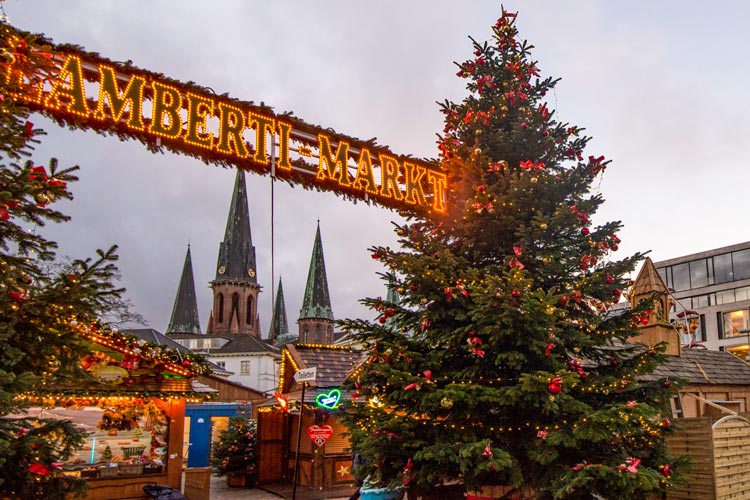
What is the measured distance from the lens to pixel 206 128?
8391mm

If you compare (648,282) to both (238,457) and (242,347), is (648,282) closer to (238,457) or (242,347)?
(238,457)

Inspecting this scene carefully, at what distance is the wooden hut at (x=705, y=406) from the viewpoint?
11719mm

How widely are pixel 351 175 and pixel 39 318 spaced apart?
5108mm

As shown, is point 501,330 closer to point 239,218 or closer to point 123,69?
point 123,69

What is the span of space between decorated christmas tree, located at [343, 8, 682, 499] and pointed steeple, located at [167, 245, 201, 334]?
314ft

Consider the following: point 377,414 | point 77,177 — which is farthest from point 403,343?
point 77,177

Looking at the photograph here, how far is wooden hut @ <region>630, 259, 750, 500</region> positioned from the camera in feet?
38.4

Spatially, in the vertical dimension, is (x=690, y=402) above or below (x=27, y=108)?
below

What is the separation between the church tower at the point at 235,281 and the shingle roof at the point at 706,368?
85.9 m

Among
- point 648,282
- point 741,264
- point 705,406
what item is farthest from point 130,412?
point 741,264

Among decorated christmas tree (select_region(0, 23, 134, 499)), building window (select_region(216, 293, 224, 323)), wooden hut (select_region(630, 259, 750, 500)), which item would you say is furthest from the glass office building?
building window (select_region(216, 293, 224, 323))

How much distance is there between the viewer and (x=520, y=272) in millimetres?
8633

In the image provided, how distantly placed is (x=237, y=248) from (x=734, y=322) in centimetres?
7144

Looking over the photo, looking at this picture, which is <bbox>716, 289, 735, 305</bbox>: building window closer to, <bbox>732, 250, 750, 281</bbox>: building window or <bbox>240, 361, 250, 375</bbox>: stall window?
<bbox>732, 250, 750, 281</bbox>: building window
